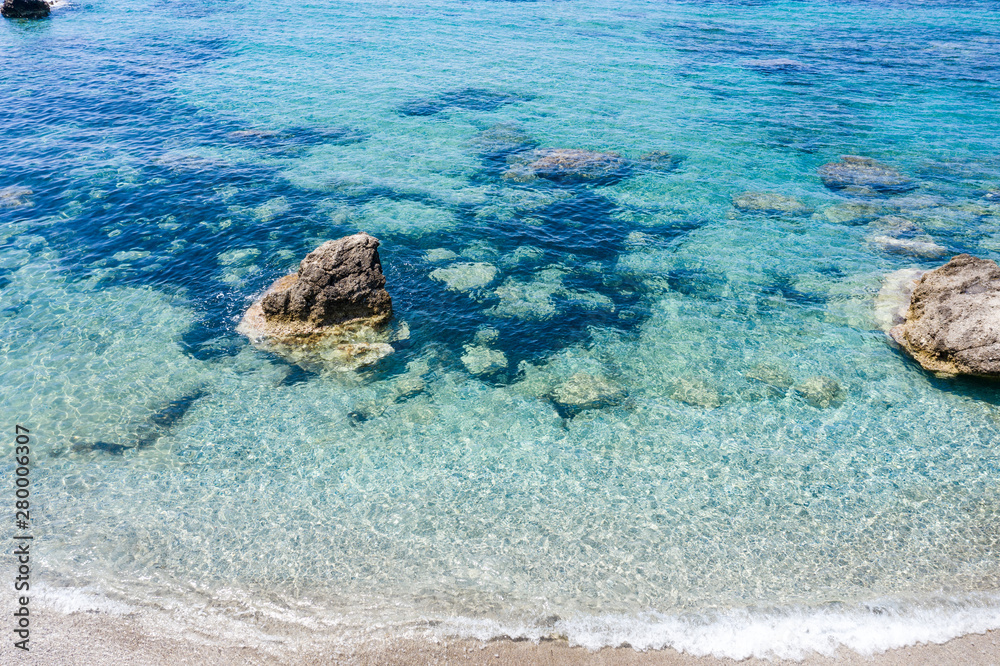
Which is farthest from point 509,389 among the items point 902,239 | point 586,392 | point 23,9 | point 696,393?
point 23,9

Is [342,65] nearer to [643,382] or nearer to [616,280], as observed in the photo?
[616,280]

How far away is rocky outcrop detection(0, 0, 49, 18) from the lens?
6371 centimetres

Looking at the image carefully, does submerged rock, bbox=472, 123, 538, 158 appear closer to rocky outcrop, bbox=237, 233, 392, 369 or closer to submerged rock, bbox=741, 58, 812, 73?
rocky outcrop, bbox=237, 233, 392, 369

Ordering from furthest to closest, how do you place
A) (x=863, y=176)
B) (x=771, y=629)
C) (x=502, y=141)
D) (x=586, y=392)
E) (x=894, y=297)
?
1. (x=502, y=141)
2. (x=863, y=176)
3. (x=894, y=297)
4. (x=586, y=392)
5. (x=771, y=629)

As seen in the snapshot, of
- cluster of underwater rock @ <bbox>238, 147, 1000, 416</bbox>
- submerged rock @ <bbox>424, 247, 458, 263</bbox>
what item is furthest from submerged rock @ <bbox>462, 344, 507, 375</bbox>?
submerged rock @ <bbox>424, 247, 458, 263</bbox>

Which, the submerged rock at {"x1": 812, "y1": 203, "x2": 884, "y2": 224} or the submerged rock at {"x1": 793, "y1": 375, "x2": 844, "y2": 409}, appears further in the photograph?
the submerged rock at {"x1": 812, "y1": 203, "x2": 884, "y2": 224}

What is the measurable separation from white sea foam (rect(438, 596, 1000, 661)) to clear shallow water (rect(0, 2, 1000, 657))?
0.22 ft

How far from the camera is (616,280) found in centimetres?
2461

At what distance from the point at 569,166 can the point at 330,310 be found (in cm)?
1825

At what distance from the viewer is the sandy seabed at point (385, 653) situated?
40.8 feet

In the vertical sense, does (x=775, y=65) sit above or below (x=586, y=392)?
above

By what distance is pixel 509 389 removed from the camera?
63.7ft

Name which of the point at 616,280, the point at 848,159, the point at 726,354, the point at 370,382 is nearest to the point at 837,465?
the point at 726,354

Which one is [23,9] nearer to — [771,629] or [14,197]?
[14,197]
